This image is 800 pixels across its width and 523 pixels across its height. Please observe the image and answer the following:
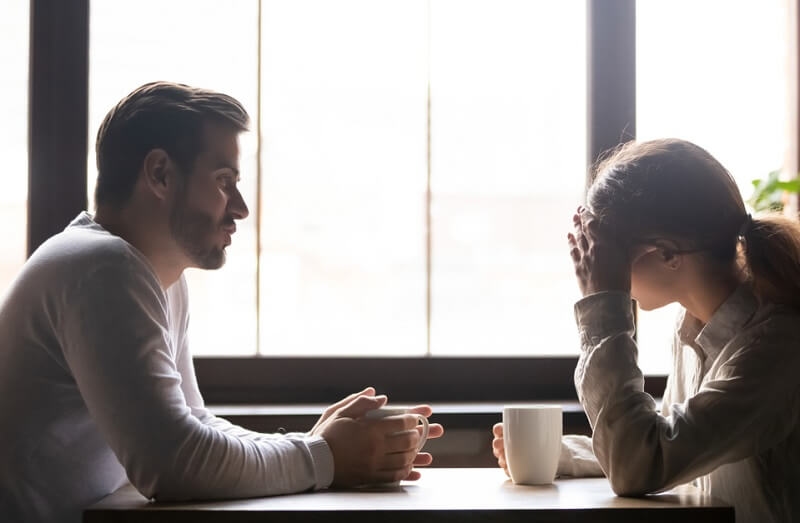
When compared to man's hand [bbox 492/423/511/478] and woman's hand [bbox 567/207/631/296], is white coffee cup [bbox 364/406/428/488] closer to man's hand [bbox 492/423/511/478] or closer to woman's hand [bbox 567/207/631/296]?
man's hand [bbox 492/423/511/478]

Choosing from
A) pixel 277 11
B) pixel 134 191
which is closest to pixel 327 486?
pixel 134 191

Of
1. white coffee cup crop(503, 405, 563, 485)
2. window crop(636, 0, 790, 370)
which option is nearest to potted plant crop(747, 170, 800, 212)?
window crop(636, 0, 790, 370)

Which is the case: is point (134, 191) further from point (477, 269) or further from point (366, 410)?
point (477, 269)

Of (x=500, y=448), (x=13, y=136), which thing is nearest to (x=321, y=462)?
(x=500, y=448)

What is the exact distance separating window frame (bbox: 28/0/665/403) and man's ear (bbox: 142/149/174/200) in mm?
829

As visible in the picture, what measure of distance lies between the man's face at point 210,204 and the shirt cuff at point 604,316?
1.82 feet

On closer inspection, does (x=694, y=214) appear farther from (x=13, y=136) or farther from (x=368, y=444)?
(x=13, y=136)

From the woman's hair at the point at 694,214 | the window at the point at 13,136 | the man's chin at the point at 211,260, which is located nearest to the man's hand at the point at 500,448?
the woman's hair at the point at 694,214

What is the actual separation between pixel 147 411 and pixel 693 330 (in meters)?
0.82

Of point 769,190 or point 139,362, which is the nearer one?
point 139,362

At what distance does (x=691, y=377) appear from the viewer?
1.52 metres

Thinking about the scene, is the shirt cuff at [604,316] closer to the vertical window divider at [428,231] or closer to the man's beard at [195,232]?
the man's beard at [195,232]

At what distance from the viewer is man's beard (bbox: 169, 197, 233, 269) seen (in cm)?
146

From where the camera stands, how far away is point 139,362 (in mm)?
1209
